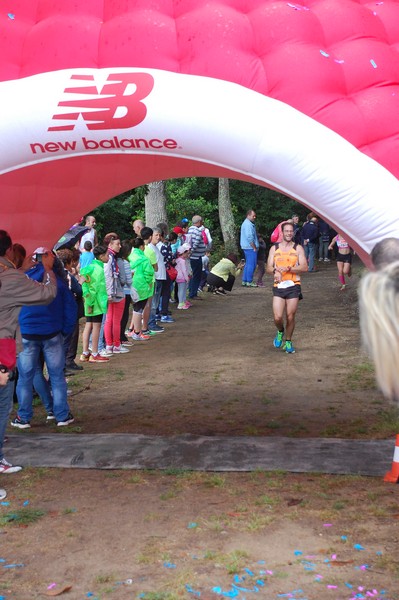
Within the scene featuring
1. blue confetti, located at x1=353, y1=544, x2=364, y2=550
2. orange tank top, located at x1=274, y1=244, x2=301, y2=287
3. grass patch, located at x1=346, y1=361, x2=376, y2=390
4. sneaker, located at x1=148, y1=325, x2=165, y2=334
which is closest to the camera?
blue confetti, located at x1=353, y1=544, x2=364, y2=550

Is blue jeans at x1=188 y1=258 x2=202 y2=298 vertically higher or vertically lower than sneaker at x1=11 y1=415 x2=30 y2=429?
higher

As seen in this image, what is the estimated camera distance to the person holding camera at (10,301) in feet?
20.7

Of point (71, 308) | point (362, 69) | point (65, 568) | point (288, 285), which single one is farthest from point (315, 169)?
point (288, 285)

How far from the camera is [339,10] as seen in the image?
5.98 m

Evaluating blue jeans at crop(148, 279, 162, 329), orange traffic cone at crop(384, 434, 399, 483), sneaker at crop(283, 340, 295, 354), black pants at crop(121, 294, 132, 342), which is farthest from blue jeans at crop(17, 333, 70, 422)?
blue jeans at crop(148, 279, 162, 329)

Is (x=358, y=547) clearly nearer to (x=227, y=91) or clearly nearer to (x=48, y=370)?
(x=227, y=91)

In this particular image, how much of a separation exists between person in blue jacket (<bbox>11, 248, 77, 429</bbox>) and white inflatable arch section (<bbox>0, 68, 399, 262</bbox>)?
2012 mm

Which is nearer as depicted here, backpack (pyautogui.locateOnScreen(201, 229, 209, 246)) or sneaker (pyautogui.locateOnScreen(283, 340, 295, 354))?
sneaker (pyautogui.locateOnScreen(283, 340, 295, 354))

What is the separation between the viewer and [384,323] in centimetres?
274

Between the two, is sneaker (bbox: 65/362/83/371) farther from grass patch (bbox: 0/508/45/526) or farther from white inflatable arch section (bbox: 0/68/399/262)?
white inflatable arch section (bbox: 0/68/399/262)

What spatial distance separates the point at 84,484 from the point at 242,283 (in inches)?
624

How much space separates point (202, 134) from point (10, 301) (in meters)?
2.11

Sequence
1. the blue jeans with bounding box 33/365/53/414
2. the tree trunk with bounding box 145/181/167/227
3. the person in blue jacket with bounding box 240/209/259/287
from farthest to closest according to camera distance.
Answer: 1. the person in blue jacket with bounding box 240/209/259/287
2. the tree trunk with bounding box 145/181/167/227
3. the blue jeans with bounding box 33/365/53/414

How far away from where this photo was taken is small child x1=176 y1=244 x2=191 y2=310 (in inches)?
627
